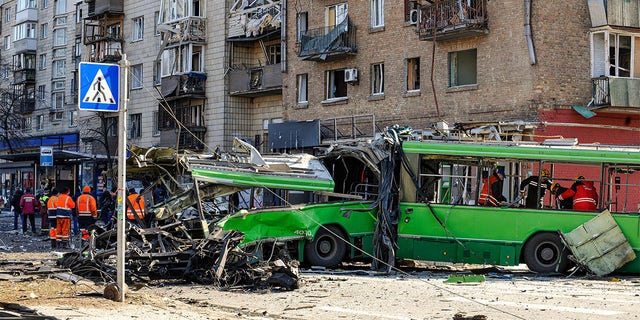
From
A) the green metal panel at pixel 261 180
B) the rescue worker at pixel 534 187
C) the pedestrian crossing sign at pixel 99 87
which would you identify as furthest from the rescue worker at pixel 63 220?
the pedestrian crossing sign at pixel 99 87

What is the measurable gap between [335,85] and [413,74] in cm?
471

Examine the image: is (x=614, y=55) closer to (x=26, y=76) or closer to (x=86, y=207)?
(x=86, y=207)

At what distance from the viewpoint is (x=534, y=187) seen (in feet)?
65.0

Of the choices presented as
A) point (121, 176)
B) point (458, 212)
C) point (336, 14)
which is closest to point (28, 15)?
point (336, 14)

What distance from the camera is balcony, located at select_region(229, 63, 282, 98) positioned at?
43.3m

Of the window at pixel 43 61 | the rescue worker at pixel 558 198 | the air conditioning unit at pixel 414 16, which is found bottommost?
the rescue worker at pixel 558 198

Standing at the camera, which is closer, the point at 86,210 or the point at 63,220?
the point at 63,220

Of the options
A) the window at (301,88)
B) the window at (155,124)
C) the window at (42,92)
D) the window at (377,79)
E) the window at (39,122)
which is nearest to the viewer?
the window at (377,79)

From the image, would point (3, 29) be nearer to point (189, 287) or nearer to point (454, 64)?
point (454, 64)

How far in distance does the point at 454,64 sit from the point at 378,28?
13.7 ft

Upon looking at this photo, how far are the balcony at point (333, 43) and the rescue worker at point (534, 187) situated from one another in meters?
18.5

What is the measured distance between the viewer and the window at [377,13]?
3706cm

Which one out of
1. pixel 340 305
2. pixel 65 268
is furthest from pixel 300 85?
pixel 340 305

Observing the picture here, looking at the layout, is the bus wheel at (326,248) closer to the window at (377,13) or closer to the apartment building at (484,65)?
the apartment building at (484,65)
